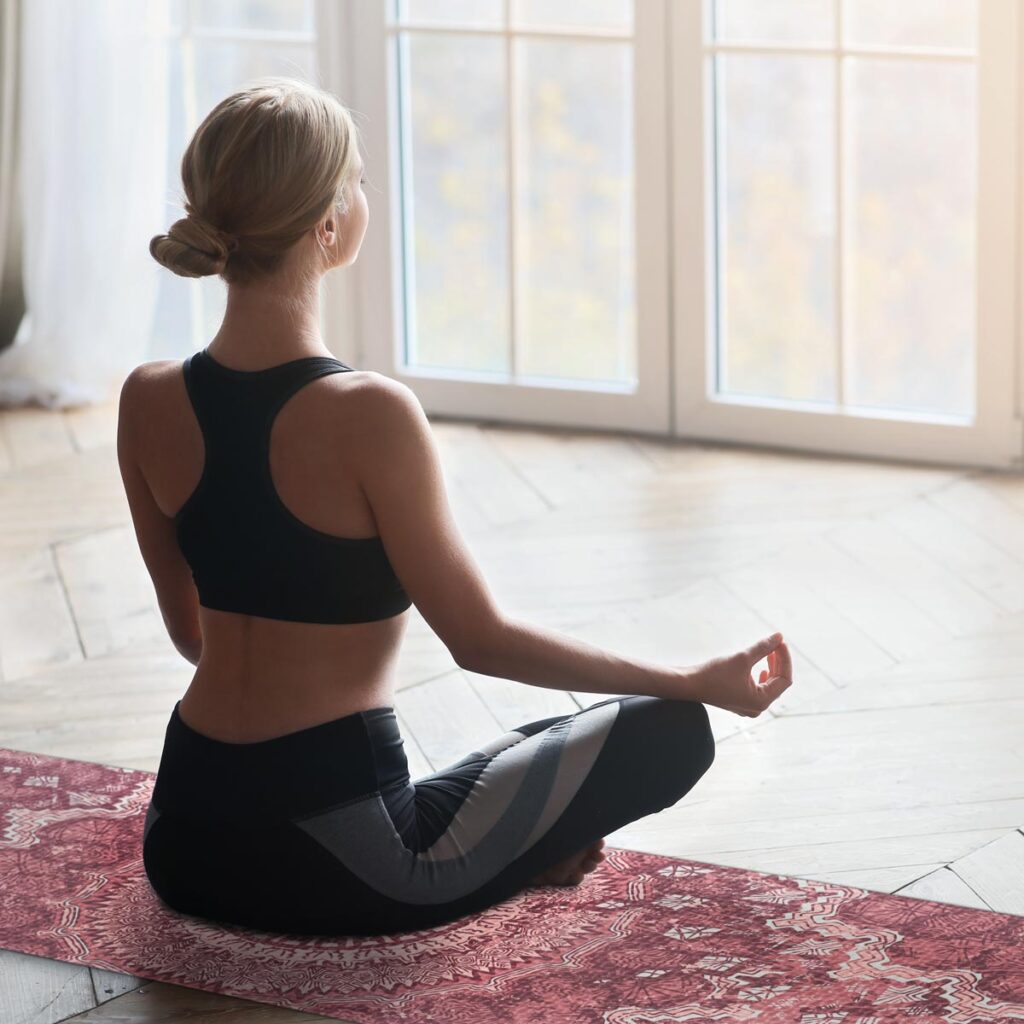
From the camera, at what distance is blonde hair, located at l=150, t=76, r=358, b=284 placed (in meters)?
1.65

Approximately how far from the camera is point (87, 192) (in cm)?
458

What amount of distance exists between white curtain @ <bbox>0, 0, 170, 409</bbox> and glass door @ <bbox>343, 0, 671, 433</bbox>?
0.61m

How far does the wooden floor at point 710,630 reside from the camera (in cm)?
209

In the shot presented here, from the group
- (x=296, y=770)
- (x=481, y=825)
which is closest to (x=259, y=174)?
(x=296, y=770)

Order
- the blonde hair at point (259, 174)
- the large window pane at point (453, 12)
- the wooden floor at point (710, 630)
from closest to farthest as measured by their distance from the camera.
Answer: the blonde hair at point (259, 174)
the wooden floor at point (710, 630)
the large window pane at point (453, 12)

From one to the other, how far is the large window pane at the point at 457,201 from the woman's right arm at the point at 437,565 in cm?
249

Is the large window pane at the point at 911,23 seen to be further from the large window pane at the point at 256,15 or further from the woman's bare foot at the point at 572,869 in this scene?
the woman's bare foot at the point at 572,869

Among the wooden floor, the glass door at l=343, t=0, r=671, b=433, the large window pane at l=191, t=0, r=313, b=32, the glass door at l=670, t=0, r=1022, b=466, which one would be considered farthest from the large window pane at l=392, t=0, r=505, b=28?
the wooden floor

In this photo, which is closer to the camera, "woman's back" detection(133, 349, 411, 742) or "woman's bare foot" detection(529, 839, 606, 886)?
"woman's back" detection(133, 349, 411, 742)

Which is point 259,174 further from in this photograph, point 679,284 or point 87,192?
point 87,192

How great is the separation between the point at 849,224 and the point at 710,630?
1.25 m

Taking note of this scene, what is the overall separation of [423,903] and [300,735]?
216 mm

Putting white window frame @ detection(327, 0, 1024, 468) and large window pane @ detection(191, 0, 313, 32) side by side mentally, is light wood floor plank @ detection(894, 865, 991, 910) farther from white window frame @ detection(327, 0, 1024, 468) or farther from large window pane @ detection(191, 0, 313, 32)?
large window pane @ detection(191, 0, 313, 32)

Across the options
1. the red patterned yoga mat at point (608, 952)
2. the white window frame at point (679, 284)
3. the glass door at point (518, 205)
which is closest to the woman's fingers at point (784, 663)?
the red patterned yoga mat at point (608, 952)
